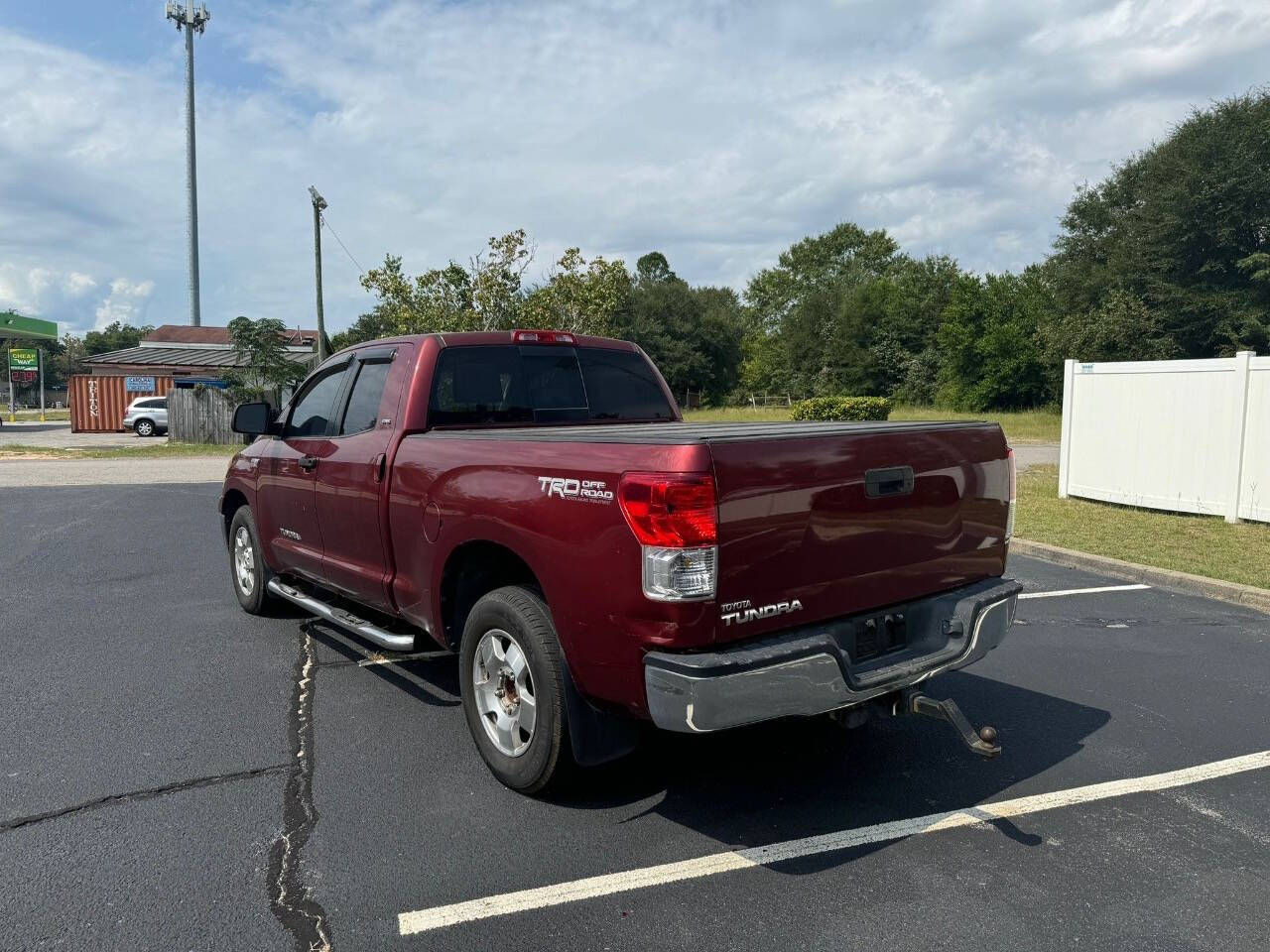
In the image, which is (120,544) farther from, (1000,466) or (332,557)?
(1000,466)

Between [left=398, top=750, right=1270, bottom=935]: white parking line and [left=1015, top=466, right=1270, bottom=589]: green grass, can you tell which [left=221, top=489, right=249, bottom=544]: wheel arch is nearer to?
[left=398, top=750, right=1270, bottom=935]: white parking line

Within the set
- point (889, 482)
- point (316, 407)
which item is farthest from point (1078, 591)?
point (316, 407)

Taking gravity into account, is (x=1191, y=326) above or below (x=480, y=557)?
above

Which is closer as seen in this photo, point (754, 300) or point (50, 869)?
point (50, 869)

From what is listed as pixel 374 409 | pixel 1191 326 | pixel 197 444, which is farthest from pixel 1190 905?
pixel 1191 326

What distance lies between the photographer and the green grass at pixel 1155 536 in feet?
28.1

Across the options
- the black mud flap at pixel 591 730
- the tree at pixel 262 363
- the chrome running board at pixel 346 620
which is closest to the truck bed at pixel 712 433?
the black mud flap at pixel 591 730

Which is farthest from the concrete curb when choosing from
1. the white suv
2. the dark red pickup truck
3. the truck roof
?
the white suv

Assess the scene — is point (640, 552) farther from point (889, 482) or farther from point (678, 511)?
point (889, 482)

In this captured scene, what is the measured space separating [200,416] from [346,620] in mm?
27074

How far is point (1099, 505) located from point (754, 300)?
274 feet

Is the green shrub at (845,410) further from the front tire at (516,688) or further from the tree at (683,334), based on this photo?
the tree at (683,334)

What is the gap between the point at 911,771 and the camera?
4.16 metres

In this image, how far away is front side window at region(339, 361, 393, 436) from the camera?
501 cm
